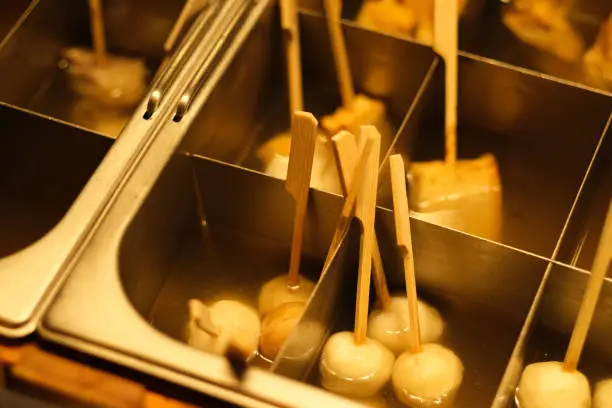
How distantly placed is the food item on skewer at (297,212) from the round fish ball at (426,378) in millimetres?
151

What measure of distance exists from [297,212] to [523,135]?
51 cm

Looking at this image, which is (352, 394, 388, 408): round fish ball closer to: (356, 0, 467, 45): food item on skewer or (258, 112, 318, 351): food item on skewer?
(258, 112, 318, 351): food item on skewer

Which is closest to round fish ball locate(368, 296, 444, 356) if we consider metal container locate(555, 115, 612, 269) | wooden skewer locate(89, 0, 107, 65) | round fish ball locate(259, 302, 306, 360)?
round fish ball locate(259, 302, 306, 360)

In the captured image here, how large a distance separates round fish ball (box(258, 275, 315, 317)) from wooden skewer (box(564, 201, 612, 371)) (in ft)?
1.19

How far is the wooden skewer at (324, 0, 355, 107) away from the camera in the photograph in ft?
4.26

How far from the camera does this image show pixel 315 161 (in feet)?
4.31

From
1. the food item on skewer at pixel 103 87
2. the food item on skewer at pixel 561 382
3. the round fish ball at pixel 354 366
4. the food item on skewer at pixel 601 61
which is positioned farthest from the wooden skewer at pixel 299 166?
the food item on skewer at pixel 601 61

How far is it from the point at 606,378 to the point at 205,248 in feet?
1.95

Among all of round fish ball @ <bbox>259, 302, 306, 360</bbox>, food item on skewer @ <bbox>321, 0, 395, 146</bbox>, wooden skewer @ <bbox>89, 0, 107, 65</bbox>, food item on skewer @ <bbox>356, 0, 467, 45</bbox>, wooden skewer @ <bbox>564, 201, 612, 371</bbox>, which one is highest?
food item on skewer @ <bbox>356, 0, 467, 45</bbox>

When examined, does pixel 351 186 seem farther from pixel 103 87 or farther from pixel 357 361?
pixel 103 87

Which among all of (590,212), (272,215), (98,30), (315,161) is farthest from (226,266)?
(590,212)

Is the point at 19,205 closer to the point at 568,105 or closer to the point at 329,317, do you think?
the point at 329,317

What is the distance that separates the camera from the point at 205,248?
129cm

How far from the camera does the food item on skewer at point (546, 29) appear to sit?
1446 millimetres
